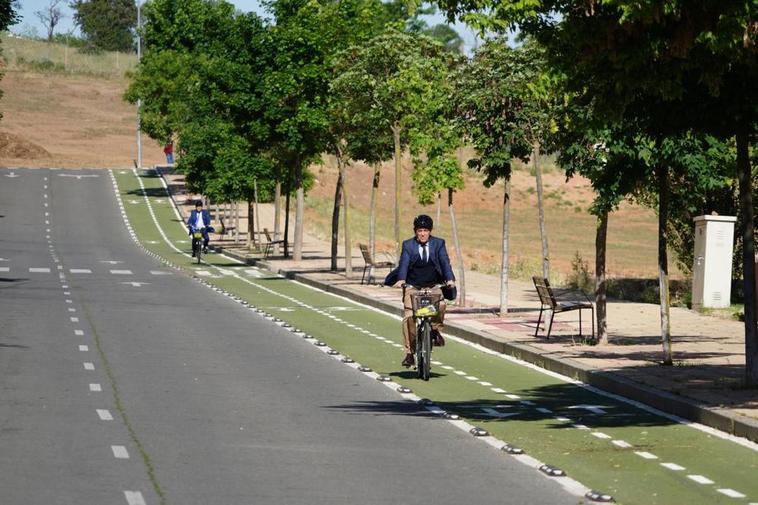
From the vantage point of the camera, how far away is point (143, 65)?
10350cm

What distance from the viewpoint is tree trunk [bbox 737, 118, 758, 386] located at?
636 inches

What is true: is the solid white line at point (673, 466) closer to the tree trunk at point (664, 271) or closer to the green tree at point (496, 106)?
the tree trunk at point (664, 271)

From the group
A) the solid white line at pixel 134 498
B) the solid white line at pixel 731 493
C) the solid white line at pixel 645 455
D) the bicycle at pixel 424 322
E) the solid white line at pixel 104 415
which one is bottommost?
the solid white line at pixel 104 415

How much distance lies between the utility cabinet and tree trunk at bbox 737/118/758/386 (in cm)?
1672

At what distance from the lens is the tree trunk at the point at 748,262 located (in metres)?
16.2

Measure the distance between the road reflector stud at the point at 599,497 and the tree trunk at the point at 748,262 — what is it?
5.95 m

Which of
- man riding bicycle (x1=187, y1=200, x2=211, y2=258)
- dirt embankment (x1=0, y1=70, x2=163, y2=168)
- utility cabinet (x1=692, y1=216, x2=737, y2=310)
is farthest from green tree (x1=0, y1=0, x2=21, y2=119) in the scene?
dirt embankment (x1=0, y1=70, x2=163, y2=168)

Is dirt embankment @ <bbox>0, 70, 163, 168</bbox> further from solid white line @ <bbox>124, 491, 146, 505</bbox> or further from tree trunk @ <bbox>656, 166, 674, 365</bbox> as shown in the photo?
solid white line @ <bbox>124, 491, 146, 505</bbox>

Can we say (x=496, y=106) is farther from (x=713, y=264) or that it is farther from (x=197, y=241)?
(x=197, y=241)

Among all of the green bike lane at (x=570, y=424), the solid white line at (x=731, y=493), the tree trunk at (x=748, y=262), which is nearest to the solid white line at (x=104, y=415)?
the green bike lane at (x=570, y=424)

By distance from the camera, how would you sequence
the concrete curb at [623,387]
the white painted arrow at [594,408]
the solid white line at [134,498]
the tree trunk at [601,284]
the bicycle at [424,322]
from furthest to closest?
the tree trunk at [601,284], the bicycle at [424,322], the white painted arrow at [594,408], the concrete curb at [623,387], the solid white line at [134,498]

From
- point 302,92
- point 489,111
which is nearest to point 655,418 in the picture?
point 489,111

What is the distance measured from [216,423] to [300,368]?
574 cm

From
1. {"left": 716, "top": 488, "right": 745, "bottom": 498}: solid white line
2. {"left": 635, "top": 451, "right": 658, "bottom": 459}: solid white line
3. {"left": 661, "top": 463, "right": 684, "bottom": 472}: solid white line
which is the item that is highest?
{"left": 716, "top": 488, "right": 745, "bottom": 498}: solid white line
